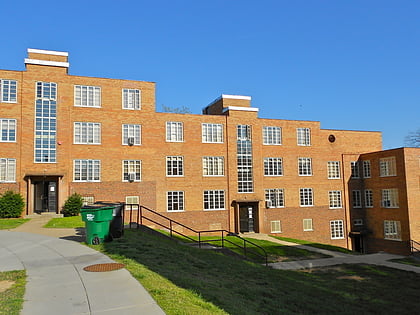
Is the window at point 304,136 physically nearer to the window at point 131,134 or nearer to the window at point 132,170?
the window at point 131,134

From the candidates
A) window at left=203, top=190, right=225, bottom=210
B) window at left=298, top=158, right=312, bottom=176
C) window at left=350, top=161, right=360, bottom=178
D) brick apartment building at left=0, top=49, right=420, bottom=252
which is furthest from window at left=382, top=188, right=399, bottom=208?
window at left=203, top=190, right=225, bottom=210

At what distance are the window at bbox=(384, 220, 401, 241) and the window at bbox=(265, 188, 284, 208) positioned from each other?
10.0 metres

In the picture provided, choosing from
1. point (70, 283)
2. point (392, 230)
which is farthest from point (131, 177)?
point (392, 230)

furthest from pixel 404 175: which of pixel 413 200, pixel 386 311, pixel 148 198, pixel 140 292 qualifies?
pixel 140 292

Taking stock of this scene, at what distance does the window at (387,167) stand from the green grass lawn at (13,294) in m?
32.4

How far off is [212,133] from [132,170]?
7861mm

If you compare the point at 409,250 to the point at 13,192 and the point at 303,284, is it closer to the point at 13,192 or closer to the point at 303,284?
the point at 303,284

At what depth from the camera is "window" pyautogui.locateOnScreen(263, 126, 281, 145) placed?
113 feet

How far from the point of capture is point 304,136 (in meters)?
35.9

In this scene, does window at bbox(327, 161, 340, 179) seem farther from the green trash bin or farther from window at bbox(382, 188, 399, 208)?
the green trash bin

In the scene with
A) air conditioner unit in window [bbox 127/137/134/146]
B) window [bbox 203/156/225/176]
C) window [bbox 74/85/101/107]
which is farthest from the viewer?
window [bbox 203/156/225/176]

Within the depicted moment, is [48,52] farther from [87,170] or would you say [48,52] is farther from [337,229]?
[337,229]

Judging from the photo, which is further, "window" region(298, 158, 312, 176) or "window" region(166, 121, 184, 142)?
"window" region(298, 158, 312, 176)

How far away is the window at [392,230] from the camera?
32.5 meters
